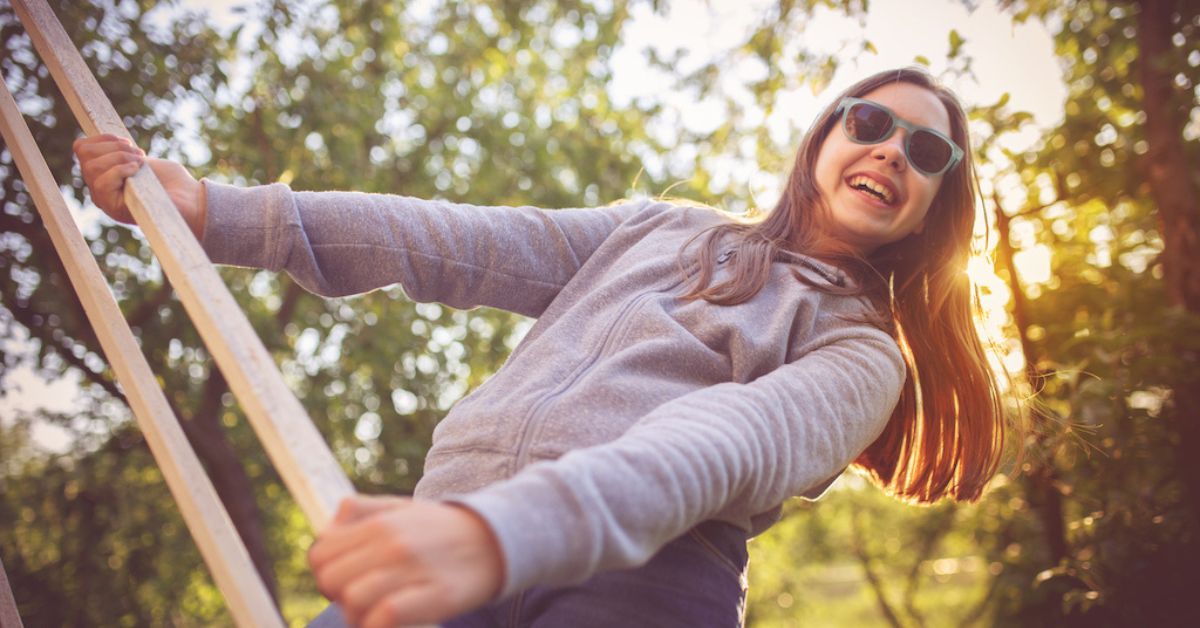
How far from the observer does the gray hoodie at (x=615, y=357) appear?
91 centimetres

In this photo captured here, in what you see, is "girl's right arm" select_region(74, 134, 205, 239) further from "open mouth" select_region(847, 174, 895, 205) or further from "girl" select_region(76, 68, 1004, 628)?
"open mouth" select_region(847, 174, 895, 205)

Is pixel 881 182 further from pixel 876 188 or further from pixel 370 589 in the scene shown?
pixel 370 589

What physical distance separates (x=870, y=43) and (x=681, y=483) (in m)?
2.13

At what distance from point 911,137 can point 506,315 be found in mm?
4971

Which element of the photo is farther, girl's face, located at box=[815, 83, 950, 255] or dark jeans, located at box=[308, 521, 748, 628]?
girl's face, located at box=[815, 83, 950, 255]

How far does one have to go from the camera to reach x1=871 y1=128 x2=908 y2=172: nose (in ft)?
5.41

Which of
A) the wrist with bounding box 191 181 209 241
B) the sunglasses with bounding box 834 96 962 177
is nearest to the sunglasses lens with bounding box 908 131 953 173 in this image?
the sunglasses with bounding box 834 96 962 177

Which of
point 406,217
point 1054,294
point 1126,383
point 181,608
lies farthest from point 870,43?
point 181,608

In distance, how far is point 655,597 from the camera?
48.1 inches

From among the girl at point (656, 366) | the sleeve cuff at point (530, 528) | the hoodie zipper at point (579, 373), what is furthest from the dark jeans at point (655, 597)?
the sleeve cuff at point (530, 528)

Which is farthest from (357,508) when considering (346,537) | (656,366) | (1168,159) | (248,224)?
(1168,159)

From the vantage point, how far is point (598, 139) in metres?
6.26

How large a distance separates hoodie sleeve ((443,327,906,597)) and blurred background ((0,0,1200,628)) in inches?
27.0

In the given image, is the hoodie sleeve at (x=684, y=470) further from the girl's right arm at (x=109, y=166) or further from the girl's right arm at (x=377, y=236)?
the girl's right arm at (x=109, y=166)
